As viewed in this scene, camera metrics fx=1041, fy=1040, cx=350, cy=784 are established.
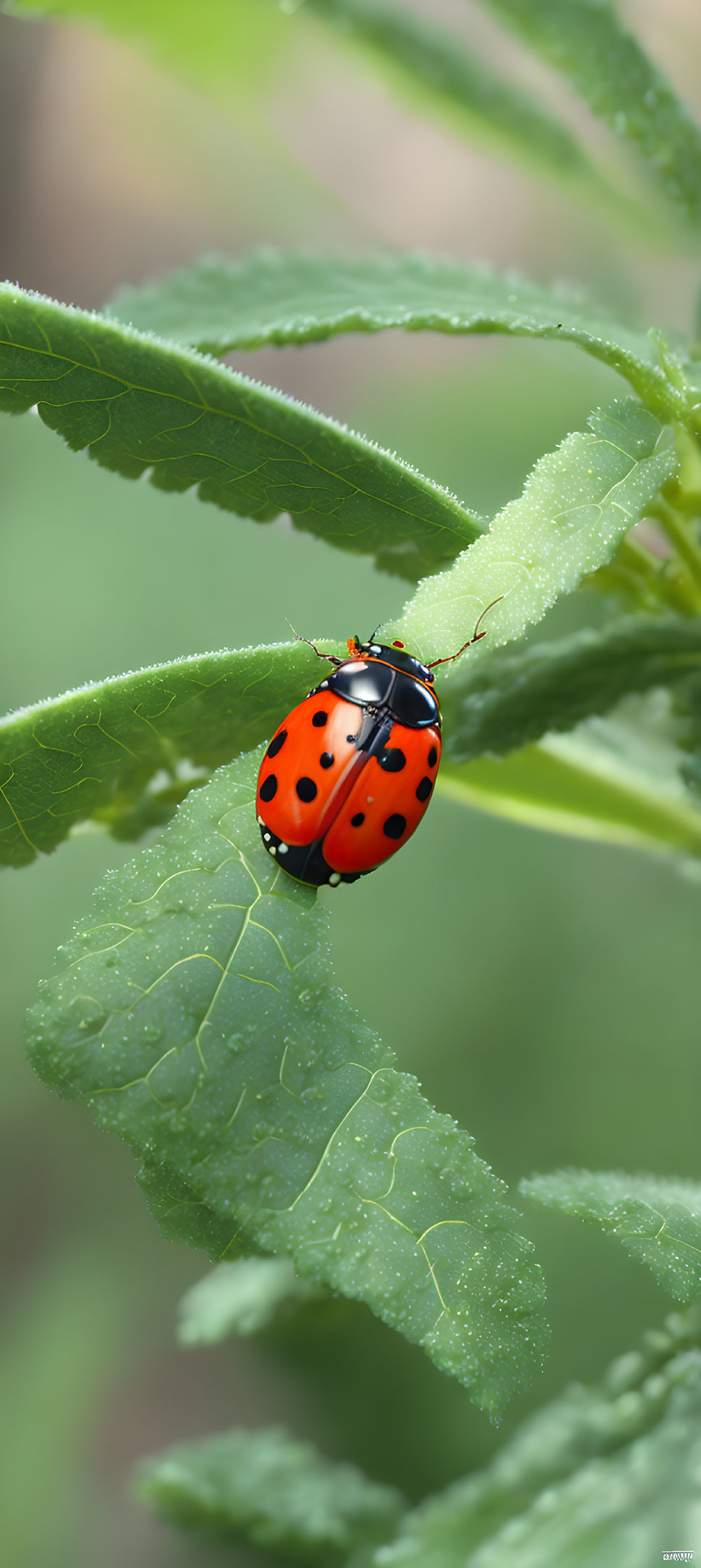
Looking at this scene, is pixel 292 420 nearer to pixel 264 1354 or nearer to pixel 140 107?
pixel 264 1354

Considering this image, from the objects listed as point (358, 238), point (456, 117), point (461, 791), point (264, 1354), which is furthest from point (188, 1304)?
point (358, 238)

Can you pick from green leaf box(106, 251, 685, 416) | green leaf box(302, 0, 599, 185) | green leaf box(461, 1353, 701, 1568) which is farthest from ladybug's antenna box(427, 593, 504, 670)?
green leaf box(302, 0, 599, 185)

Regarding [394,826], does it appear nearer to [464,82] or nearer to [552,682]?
[552,682]

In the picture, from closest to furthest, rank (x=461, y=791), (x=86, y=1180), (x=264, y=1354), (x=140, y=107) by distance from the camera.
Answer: (x=461, y=791) < (x=264, y=1354) < (x=86, y=1180) < (x=140, y=107)

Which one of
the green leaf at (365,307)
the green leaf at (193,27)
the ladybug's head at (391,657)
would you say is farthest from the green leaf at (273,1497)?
the green leaf at (193,27)

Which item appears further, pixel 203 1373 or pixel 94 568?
pixel 94 568

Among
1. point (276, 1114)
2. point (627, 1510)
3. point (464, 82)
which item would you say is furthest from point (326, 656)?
point (464, 82)

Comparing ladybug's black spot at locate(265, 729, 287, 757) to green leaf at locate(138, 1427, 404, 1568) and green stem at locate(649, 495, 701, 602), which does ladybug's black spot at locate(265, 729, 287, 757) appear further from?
green leaf at locate(138, 1427, 404, 1568)
